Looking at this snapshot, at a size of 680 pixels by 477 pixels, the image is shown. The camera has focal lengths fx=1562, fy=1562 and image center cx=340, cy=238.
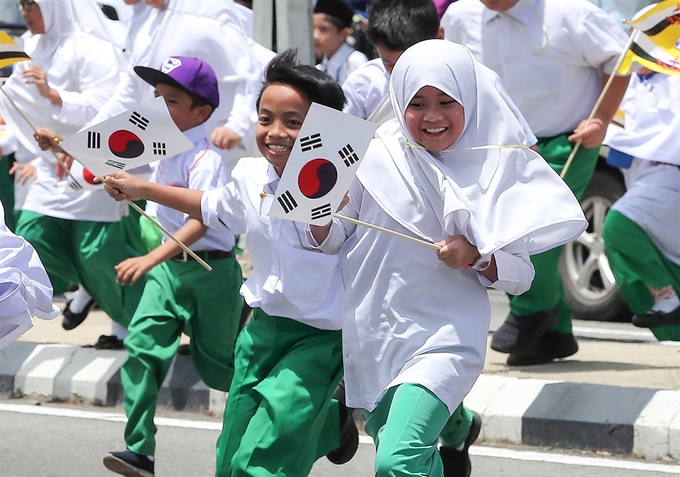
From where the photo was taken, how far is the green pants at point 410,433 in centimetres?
443

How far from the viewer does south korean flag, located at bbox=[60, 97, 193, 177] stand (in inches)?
211

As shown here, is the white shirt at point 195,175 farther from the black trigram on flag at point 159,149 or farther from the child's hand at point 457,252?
the child's hand at point 457,252

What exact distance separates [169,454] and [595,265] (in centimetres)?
380

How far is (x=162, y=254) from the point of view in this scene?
606cm

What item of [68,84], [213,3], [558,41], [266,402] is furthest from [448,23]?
[266,402]

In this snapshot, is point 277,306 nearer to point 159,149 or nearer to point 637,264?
point 159,149

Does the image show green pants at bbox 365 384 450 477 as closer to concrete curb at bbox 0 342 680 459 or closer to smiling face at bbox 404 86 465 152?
smiling face at bbox 404 86 465 152

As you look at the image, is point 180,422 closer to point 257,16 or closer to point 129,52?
point 129,52

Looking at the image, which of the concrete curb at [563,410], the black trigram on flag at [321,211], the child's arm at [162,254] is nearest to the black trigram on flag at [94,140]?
the child's arm at [162,254]

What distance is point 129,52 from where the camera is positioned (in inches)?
345

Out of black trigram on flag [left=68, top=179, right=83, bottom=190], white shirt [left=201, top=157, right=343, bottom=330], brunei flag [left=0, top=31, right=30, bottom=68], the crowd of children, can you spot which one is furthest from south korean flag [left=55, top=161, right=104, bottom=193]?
white shirt [left=201, top=157, right=343, bottom=330]

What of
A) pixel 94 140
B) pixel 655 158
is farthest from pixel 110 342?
pixel 94 140

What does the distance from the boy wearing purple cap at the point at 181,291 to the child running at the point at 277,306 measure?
853mm

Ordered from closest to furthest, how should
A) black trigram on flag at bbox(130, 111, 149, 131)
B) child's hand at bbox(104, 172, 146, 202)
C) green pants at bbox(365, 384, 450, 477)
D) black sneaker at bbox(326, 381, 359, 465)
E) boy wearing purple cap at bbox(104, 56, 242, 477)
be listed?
green pants at bbox(365, 384, 450, 477) < child's hand at bbox(104, 172, 146, 202) < black trigram on flag at bbox(130, 111, 149, 131) < black sneaker at bbox(326, 381, 359, 465) < boy wearing purple cap at bbox(104, 56, 242, 477)
